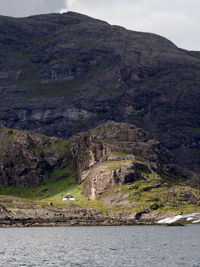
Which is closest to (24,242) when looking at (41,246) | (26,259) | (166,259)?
(41,246)

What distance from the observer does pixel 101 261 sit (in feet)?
375

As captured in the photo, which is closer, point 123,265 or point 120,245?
point 123,265

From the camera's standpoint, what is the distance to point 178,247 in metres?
146

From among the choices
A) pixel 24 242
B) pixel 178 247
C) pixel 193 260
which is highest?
pixel 193 260

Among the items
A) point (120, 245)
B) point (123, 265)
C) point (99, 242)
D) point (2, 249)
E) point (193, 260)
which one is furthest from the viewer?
point (99, 242)

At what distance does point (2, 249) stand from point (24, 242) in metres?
24.4

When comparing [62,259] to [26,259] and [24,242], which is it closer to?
[26,259]

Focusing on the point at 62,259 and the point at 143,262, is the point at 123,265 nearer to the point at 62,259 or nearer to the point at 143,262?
the point at 143,262

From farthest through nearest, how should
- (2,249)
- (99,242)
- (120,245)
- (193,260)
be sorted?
(99,242) < (120,245) < (2,249) < (193,260)

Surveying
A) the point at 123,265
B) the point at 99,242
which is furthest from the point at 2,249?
the point at 123,265

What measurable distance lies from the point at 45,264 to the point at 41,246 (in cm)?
4044

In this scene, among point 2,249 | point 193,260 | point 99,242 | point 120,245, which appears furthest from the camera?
point 99,242

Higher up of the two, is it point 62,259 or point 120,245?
point 62,259

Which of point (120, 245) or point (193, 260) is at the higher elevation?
point (193, 260)
